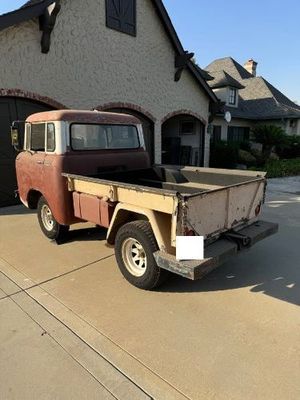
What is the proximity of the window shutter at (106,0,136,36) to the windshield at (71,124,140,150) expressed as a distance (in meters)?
6.23

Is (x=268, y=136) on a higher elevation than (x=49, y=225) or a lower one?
higher

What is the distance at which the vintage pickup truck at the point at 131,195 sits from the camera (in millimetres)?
3543

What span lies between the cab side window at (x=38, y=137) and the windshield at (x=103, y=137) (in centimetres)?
64

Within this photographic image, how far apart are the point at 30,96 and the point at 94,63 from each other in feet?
8.73

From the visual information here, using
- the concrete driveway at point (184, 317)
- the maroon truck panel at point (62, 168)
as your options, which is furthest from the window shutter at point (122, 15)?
the concrete driveway at point (184, 317)

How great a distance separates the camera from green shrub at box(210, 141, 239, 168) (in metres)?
16.9

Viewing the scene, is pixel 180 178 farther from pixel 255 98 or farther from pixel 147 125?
pixel 255 98

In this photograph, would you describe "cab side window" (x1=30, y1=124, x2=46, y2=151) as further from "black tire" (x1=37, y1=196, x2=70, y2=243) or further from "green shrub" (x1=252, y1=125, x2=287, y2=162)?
"green shrub" (x1=252, y1=125, x2=287, y2=162)

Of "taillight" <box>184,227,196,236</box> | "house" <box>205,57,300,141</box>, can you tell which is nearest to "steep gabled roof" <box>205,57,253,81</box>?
"house" <box>205,57,300,141</box>

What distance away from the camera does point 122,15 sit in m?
10.7

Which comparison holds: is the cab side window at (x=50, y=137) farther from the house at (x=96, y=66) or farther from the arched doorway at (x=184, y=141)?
the arched doorway at (x=184, y=141)

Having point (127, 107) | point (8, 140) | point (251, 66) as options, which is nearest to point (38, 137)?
point (8, 140)

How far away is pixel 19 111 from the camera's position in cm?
858

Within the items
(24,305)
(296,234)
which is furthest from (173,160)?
(24,305)
